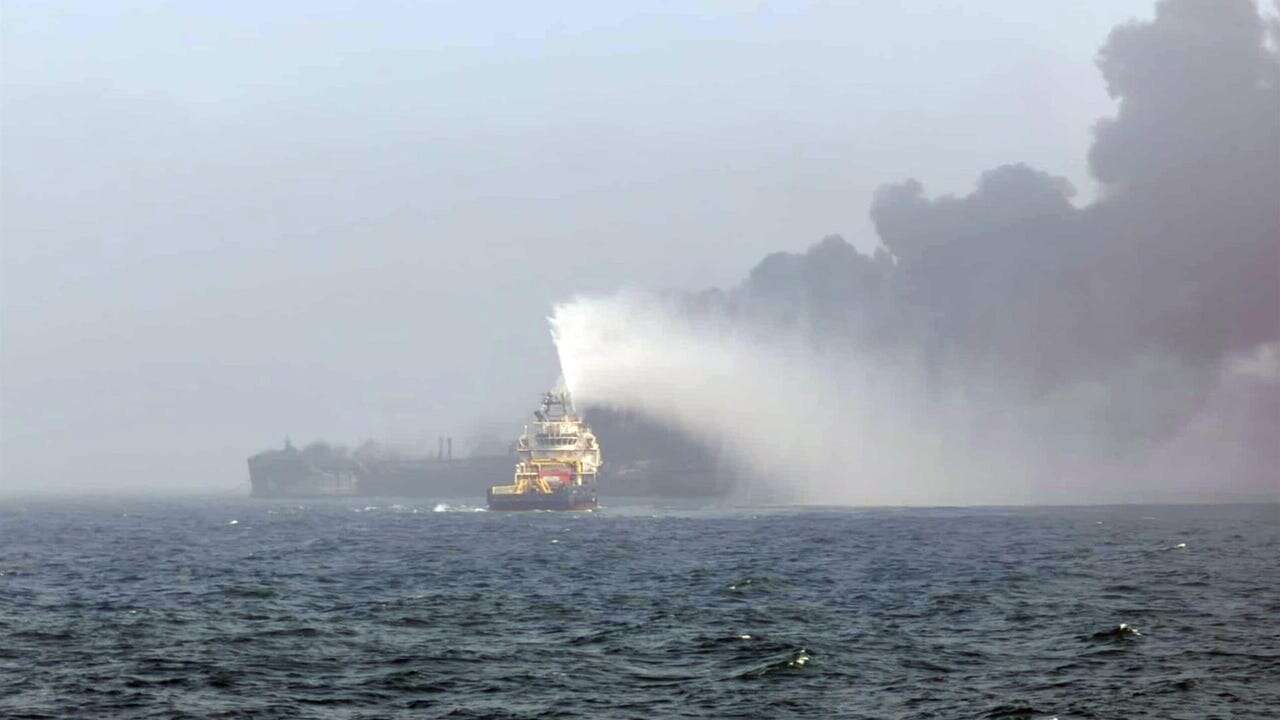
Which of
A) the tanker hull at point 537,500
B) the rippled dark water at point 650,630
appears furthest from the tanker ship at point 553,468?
the rippled dark water at point 650,630

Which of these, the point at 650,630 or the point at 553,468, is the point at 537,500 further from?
the point at 650,630

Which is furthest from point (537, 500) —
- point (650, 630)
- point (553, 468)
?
point (650, 630)

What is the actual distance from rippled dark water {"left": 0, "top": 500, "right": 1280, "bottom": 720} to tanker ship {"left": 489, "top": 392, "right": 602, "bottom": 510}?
5819 cm

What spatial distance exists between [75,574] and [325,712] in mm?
43329

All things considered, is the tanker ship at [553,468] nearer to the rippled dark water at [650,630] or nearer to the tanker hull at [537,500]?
the tanker hull at [537,500]

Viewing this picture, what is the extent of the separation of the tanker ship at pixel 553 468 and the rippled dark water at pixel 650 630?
58.2 m

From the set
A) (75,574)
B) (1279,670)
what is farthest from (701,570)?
(1279,670)

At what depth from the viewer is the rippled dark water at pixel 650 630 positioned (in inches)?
1395

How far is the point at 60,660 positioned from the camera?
4147cm

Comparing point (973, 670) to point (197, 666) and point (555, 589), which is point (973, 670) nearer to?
point (197, 666)

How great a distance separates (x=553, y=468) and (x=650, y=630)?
11114 centimetres

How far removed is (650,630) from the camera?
47.8 meters

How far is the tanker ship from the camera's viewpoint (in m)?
151

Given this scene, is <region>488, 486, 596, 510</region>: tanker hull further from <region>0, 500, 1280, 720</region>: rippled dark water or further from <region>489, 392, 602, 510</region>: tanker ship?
<region>0, 500, 1280, 720</region>: rippled dark water
